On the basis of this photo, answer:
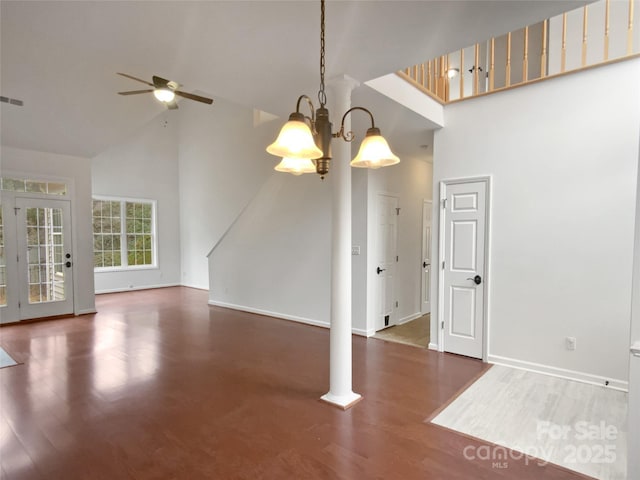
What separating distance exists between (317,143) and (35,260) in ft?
20.8

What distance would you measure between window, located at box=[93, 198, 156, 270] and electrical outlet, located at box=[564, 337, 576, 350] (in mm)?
9235

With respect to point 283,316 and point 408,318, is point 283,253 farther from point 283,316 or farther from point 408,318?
point 408,318

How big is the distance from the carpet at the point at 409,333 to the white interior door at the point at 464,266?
21.1 inches

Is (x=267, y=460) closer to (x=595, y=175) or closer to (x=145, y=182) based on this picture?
(x=595, y=175)

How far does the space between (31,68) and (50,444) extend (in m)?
4.28

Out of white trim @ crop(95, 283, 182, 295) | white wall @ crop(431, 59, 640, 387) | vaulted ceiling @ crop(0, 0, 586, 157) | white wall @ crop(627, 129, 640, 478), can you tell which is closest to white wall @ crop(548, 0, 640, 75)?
white wall @ crop(431, 59, 640, 387)

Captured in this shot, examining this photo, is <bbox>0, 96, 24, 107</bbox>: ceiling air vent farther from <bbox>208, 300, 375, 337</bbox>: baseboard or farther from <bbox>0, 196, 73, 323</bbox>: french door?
<bbox>208, 300, 375, 337</bbox>: baseboard

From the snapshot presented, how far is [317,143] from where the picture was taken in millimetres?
1940

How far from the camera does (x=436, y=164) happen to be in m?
4.34

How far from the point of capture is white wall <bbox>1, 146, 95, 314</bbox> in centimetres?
594

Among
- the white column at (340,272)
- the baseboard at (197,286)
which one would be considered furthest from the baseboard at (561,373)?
the baseboard at (197,286)

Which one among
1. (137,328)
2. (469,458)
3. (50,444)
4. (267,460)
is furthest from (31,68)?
(469,458)

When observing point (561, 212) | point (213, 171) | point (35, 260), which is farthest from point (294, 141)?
point (213, 171)

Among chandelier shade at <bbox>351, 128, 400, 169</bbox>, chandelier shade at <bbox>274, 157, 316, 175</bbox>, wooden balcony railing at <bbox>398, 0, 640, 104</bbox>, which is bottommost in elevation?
chandelier shade at <bbox>274, 157, 316, 175</bbox>
